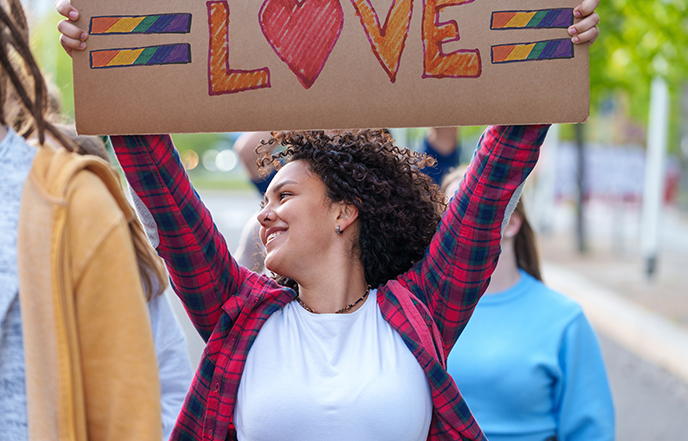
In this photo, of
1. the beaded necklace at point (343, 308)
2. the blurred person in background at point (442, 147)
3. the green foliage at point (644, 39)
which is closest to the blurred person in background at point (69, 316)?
the beaded necklace at point (343, 308)

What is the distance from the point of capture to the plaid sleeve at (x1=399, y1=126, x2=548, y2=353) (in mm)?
1512

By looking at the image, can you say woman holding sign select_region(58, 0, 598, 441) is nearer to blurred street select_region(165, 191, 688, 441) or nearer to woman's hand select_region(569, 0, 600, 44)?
woman's hand select_region(569, 0, 600, 44)

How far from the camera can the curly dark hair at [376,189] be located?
1.73m

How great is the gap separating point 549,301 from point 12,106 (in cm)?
185

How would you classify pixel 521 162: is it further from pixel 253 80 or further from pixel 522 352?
pixel 522 352

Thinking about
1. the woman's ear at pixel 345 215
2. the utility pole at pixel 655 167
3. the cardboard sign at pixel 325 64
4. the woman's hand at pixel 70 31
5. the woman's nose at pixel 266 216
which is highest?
the woman's hand at pixel 70 31

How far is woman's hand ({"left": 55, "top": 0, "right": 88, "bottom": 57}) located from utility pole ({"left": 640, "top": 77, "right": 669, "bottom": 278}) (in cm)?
882

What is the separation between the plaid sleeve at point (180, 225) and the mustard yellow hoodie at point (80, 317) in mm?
217

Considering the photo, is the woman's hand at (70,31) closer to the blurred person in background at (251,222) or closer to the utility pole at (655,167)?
the blurred person in background at (251,222)

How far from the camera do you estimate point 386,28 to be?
1.43 m

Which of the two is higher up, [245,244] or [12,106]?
[12,106]

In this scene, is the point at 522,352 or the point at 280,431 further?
the point at 522,352

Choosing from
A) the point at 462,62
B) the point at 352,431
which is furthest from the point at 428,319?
the point at 462,62

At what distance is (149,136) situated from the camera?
1501mm
